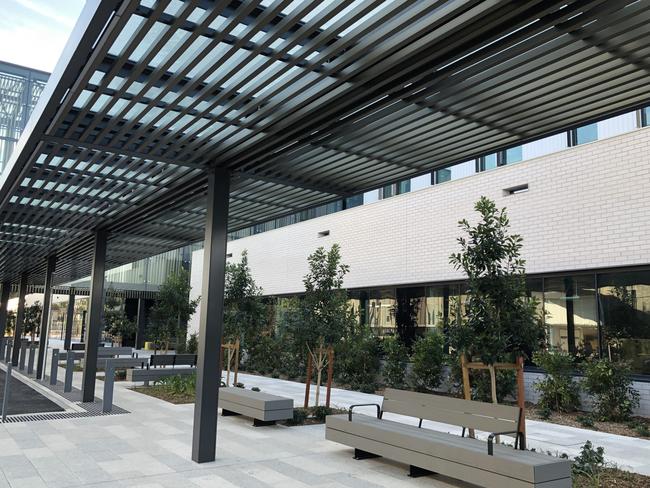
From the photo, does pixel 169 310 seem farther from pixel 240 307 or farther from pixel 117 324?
pixel 240 307

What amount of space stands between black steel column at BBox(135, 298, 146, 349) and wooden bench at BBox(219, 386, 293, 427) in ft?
102

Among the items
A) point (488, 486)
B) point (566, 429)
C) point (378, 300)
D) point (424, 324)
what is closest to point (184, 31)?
point (488, 486)

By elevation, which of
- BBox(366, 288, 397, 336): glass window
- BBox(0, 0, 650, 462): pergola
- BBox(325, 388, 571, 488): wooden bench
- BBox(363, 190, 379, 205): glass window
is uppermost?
BBox(363, 190, 379, 205): glass window

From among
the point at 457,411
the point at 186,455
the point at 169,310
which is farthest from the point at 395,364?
the point at 169,310

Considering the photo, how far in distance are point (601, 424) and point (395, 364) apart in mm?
Answer: 6101

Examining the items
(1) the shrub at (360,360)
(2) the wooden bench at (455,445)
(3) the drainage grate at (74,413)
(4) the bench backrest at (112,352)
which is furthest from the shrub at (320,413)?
(4) the bench backrest at (112,352)

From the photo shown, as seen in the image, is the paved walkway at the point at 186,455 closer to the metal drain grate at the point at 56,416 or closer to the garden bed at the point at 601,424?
the metal drain grate at the point at 56,416

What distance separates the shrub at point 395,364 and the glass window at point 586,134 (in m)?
7.48

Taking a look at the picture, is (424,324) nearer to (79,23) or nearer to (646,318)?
(646,318)

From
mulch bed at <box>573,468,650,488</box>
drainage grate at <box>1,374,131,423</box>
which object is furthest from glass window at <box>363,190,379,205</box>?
mulch bed at <box>573,468,650,488</box>

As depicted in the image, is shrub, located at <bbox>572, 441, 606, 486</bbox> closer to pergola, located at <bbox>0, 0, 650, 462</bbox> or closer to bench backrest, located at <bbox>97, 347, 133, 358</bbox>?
pergola, located at <bbox>0, 0, 650, 462</bbox>

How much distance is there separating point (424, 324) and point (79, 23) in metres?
14.2

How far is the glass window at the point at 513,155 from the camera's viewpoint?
15.6 m

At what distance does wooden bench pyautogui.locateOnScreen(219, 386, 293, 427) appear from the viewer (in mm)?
10297
